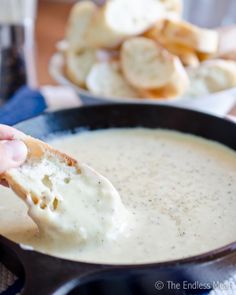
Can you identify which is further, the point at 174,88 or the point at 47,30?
the point at 47,30

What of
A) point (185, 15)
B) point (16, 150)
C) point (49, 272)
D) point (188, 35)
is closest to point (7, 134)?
point (16, 150)

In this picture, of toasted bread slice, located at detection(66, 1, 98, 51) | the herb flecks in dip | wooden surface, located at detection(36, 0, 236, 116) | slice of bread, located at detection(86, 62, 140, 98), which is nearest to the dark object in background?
wooden surface, located at detection(36, 0, 236, 116)

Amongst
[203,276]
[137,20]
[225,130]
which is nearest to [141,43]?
[137,20]

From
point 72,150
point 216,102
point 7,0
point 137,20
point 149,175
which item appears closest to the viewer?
point 149,175

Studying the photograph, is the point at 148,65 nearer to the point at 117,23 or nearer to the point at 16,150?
the point at 117,23

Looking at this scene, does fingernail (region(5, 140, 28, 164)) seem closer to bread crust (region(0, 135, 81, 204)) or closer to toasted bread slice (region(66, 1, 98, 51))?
bread crust (region(0, 135, 81, 204))

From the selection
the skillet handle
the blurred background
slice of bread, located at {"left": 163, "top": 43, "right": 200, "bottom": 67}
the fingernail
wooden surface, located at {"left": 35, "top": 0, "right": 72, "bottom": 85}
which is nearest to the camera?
the skillet handle

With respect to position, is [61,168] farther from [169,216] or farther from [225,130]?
[225,130]
